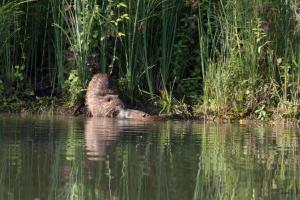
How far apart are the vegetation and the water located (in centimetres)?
158

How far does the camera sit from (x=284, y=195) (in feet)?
16.1

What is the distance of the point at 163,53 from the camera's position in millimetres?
11320

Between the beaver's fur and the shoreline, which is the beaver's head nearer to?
the beaver's fur

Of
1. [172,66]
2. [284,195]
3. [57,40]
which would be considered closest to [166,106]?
[172,66]

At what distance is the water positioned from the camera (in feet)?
16.3

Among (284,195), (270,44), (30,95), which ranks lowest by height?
(284,195)

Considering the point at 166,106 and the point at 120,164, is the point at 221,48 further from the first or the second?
the point at 120,164

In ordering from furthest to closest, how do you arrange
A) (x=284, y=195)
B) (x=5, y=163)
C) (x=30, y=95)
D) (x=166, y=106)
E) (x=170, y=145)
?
1. (x=30, y=95)
2. (x=166, y=106)
3. (x=170, y=145)
4. (x=5, y=163)
5. (x=284, y=195)

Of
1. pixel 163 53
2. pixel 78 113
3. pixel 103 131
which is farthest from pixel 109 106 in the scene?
pixel 103 131

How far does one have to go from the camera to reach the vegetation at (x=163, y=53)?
34.6 feet

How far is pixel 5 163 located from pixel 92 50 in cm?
558

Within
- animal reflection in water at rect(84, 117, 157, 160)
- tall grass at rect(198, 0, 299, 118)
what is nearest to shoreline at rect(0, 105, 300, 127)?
tall grass at rect(198, 0, 299, 118)

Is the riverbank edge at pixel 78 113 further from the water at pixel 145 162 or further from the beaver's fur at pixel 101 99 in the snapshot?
the water at pixel 145 162

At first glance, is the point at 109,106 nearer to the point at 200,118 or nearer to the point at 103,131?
the point at 200,118
